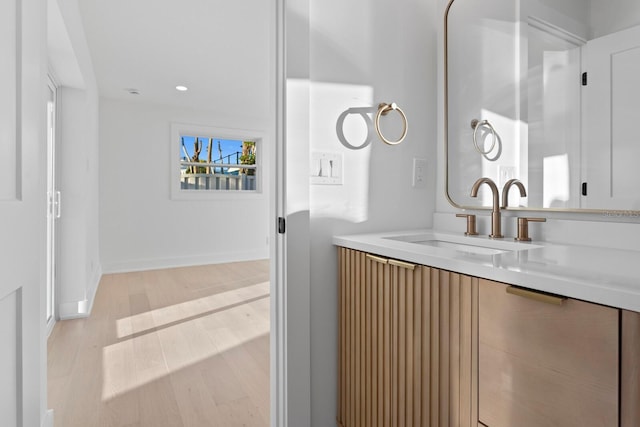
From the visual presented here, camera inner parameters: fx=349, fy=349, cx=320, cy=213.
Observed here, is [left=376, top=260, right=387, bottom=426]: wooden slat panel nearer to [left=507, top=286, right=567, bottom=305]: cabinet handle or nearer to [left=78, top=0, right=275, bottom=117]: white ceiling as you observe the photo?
[left=507, top=286, right=567, bottom=305]: cabinet handle

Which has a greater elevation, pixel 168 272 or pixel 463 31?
pixel 463 31

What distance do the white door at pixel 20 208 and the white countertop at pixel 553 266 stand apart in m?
0.95

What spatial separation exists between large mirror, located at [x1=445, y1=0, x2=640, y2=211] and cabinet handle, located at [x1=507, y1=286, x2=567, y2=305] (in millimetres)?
576

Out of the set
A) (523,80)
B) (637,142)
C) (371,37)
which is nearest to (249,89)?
(371,37)

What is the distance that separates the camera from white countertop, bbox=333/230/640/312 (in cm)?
61

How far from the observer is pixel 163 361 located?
2.11 meters

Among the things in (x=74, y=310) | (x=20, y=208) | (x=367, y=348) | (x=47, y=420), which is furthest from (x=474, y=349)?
(x=74, y=310)

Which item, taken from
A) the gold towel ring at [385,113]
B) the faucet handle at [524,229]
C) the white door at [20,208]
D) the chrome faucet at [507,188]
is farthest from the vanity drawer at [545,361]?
the white door at [20,208]

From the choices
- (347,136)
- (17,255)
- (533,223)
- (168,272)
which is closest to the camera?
(17,255)

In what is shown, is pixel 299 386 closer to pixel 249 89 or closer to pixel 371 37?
pixel 371 37

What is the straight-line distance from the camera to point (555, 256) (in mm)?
895

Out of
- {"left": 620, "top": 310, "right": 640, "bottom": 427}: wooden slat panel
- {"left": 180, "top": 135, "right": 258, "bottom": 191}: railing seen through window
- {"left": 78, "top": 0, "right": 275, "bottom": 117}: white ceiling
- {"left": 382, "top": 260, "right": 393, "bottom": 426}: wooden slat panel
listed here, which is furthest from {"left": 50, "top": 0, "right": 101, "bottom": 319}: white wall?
{"left": 620, "top": 310, "right": 640, "bottom": 427}: wooden slat panel

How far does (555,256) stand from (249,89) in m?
3.83

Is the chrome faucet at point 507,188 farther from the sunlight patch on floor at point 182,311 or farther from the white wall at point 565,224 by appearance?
the sunlight patch on floor at point 182,311
